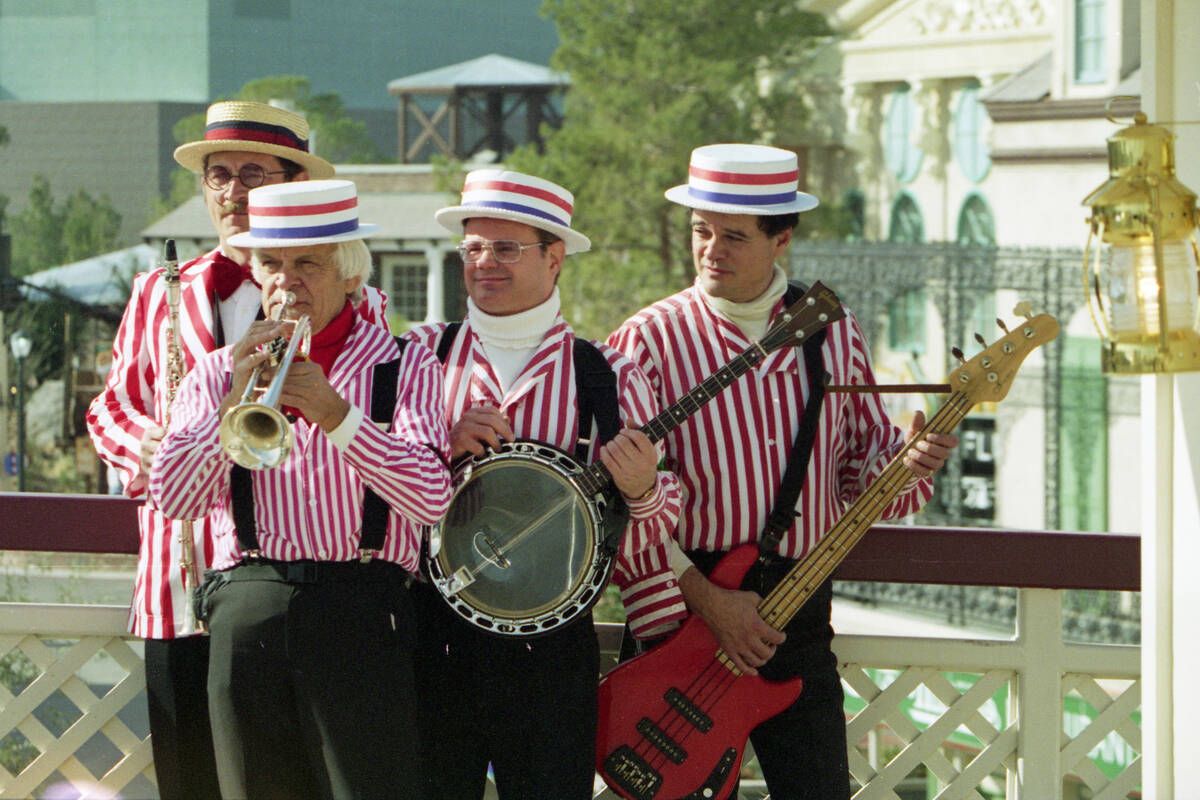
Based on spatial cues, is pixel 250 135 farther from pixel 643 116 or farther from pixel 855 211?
pixel 855 211

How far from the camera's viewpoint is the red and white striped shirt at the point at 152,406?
3.04 m

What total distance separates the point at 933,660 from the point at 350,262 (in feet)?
4.89

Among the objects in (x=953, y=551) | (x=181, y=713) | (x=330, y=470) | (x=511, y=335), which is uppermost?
(x=511, y=335)

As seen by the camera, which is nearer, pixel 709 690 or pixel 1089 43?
pixel 709 690

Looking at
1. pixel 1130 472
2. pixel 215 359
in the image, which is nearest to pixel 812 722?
pixel 215 359

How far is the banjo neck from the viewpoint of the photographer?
2.98 meters

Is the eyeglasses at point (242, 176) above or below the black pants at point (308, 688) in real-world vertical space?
above

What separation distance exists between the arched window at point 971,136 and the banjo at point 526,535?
30.6 metres

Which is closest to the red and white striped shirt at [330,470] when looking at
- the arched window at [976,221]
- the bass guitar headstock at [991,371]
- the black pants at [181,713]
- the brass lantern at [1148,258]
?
the black pants at [181,713]

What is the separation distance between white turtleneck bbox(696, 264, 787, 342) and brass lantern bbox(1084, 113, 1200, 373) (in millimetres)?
1049

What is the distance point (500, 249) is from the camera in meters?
3.06

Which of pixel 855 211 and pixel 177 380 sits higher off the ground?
pixel 855 211

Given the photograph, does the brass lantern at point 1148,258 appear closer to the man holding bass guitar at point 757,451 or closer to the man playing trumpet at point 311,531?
the man holding bass guitar at point 757,451

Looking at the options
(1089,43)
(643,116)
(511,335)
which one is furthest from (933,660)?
(643,116)
